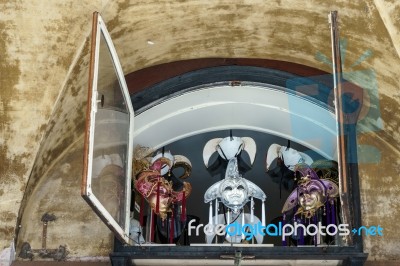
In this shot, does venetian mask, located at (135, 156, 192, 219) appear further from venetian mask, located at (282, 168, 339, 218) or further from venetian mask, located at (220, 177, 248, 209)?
venetian mask, located at (282, 168, 339, 218)

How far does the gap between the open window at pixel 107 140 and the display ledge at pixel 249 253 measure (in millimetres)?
193

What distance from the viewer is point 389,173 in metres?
6.30

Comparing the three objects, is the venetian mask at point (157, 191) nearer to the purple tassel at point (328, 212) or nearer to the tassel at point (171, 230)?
the tassel at point (171, 230)

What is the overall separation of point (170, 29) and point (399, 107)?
1.81 metres

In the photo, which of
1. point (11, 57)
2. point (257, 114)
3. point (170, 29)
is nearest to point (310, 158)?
point (257, 114)

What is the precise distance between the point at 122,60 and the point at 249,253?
5.90 ft

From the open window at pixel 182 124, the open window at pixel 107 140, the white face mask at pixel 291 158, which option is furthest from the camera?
the white face mask at pixel 291 158

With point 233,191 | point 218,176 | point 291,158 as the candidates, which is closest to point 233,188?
point 233,191

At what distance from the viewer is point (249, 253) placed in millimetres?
5668

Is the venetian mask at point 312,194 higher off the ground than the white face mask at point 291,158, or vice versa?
the white face mask at point 291,158

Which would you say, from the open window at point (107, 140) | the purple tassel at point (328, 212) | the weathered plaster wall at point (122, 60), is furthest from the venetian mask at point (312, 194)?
the open window at point (107, 140)

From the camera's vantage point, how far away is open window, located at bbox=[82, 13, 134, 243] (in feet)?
16.2

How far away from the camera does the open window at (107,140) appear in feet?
16.2

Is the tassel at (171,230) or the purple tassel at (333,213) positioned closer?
the purple tassel at (333,213)
